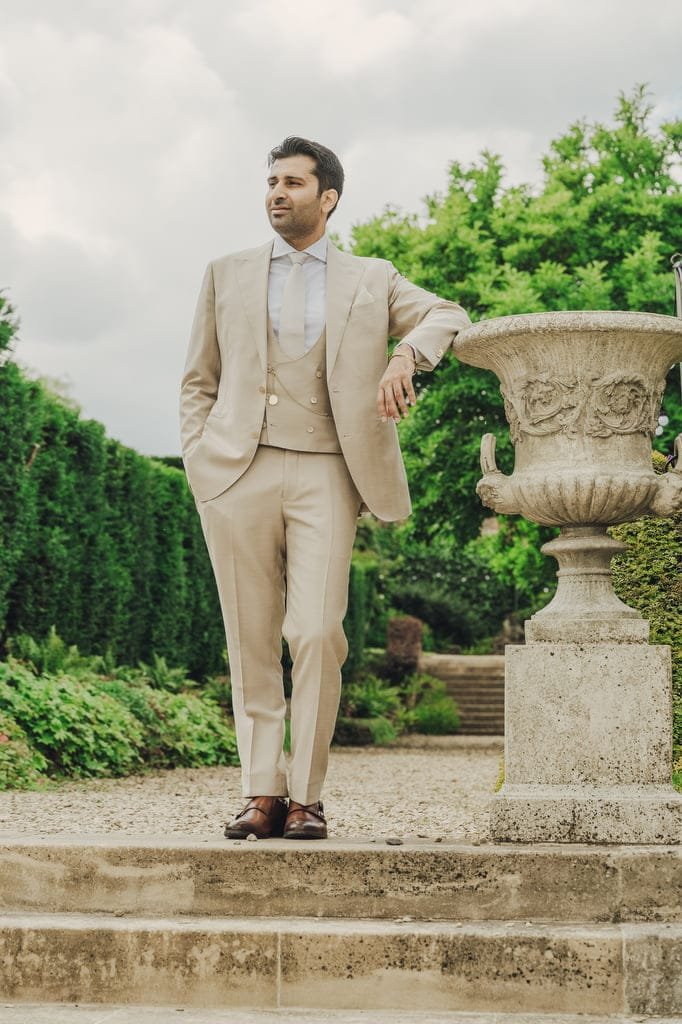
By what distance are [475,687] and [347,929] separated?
57.3ft

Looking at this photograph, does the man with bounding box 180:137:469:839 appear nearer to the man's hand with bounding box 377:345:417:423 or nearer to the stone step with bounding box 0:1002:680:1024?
the man's hand with bounding box 377:345:417:423

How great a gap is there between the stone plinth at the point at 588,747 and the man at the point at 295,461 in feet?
1.92

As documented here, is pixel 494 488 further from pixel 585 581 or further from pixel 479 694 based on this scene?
pixel 479 694

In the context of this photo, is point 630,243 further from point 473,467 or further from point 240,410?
point 240,410

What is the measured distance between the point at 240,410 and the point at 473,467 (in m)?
10.2

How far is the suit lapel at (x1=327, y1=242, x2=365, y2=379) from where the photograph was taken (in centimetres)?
392

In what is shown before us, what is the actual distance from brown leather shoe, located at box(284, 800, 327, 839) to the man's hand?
4.00 feet

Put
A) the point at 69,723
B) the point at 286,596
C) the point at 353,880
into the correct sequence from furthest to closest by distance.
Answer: the point at 69,723
the point at 286,596
the point at 353,880

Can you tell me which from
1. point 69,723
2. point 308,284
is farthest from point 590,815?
point 69,723

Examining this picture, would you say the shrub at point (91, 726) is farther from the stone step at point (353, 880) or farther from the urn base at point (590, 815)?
the urn base at point (590, 815)

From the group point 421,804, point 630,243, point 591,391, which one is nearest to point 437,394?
point 630,243

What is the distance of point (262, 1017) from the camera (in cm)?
327

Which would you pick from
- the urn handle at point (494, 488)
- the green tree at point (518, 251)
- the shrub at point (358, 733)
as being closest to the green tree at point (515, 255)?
the green tree at point (518, 251)

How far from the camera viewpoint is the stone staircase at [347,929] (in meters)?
3.32
